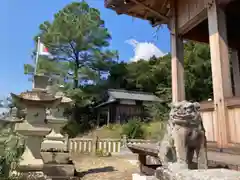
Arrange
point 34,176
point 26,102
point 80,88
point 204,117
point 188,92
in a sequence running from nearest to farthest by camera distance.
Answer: point 204,117 → point 34,176 → point 26,102 → point 188,92 → point 80,88

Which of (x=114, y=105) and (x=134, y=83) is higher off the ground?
(x=134, y=83)

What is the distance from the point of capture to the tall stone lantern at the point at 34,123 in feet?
15.6

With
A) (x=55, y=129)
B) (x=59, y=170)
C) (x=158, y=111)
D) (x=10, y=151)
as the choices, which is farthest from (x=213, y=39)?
(x=158, y=111)

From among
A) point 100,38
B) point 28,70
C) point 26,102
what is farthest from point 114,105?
point 26,102

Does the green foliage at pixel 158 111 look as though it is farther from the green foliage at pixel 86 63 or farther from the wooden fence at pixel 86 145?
the wooden fence at pixel 86 145

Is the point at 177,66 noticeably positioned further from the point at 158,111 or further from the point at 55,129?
the point at 158,111

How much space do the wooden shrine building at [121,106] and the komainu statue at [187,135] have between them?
17250 millimetres

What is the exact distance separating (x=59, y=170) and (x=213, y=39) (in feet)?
16.5

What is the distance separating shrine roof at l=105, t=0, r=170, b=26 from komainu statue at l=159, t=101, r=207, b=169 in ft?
11.9

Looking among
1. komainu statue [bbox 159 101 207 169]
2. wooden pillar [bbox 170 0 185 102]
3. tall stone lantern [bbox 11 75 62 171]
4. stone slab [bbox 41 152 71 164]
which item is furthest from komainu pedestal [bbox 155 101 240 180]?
stone slab [bbox 41 152 71 164]

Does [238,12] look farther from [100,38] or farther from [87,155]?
[100,38]

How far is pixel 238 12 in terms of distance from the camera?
4230 millimetres

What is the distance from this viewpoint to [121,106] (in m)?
20.6

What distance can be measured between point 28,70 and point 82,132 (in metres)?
7.30
